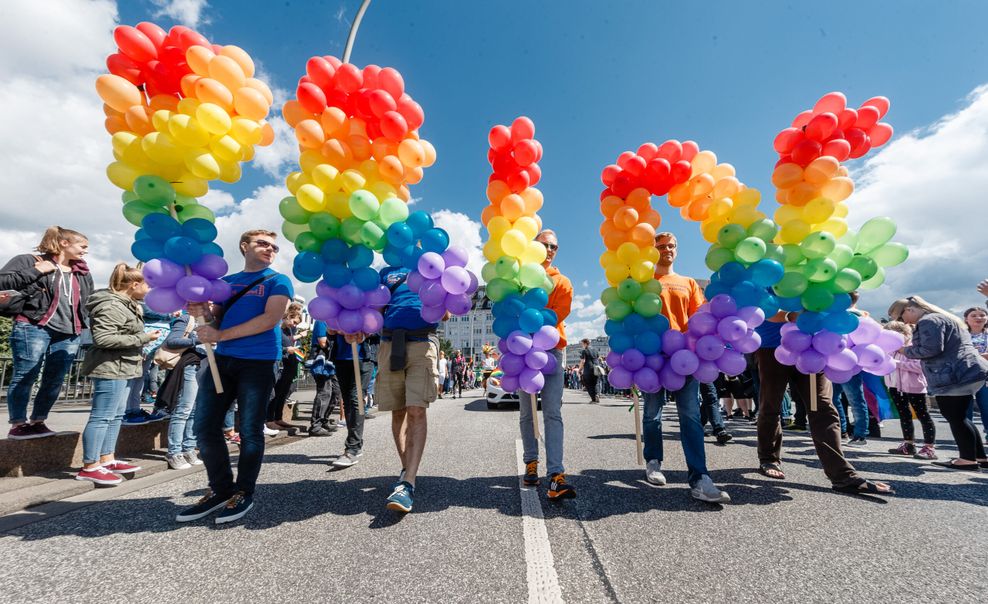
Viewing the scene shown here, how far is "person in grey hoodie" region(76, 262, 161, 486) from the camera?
335 cm

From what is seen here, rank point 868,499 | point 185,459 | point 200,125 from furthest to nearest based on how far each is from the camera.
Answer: point 185,459
point 868,499
point 200,125

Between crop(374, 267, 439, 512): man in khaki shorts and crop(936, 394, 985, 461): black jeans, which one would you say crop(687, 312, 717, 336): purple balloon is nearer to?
crop(374, 267, 439, 512): man in khaki shorts

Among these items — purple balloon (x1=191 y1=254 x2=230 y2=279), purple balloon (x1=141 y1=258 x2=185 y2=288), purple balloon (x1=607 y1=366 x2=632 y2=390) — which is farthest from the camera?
purple balloon (x1=607 y1=366 x2=632 y2=390)

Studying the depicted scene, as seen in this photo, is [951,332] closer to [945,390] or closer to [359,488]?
[945,390]

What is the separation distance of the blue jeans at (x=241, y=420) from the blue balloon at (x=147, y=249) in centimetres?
78

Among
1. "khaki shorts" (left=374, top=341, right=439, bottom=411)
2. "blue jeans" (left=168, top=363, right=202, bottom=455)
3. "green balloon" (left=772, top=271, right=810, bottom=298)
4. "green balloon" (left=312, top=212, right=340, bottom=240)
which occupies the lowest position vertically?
"blue jeans" (left=168, top=363, right=202, bottom=455)

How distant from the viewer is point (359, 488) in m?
3.45

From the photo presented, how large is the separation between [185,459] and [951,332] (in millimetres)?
7677

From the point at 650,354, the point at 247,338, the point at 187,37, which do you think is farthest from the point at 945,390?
the point at 187,37

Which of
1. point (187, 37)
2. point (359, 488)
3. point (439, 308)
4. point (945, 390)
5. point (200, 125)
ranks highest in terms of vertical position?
point (187, 37)

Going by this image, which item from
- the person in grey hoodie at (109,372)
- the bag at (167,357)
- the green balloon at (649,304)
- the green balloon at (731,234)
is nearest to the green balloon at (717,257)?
the green balloon at (731,234)

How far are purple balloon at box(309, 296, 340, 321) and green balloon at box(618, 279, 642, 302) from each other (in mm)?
2192

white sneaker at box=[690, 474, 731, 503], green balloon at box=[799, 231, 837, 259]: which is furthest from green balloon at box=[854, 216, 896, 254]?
white sneaker at box=[690, 474, 731, 503]

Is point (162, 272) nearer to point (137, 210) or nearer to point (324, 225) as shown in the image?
point (137, 210)
